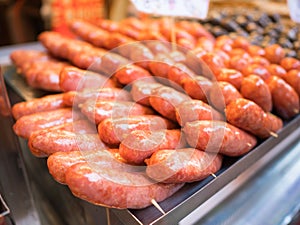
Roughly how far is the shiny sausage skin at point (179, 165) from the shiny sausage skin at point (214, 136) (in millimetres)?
42

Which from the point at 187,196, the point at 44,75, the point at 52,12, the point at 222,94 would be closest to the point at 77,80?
the point at 44,75

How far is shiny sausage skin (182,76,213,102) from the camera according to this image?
1518mm

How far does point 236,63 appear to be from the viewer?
1913 mm

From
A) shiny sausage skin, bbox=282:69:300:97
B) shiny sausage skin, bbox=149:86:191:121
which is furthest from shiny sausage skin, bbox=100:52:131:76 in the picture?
shiny sausage skin, bbox=282:69:300:97

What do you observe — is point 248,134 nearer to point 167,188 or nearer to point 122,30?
point 167,188

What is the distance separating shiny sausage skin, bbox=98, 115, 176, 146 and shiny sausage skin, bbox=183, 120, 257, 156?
0.58ft

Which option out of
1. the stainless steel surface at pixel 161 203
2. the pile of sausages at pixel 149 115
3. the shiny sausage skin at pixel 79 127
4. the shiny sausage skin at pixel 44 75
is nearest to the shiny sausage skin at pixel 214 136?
the pile of sausages at pixel 149 115

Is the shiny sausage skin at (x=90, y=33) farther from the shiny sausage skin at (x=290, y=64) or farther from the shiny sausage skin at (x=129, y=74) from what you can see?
the shiny sausage skin at (x=290, y=64)

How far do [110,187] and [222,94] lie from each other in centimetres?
76

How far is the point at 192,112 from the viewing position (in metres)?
1.32

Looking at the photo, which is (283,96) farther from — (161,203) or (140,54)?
(161,203)

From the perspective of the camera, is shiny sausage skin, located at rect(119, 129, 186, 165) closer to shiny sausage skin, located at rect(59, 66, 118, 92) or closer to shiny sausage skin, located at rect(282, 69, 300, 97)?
shiny sausage skin, located at rect(59, 66, 118, 92)

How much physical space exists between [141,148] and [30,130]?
680mm

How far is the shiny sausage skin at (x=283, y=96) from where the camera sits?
67.5 inches
